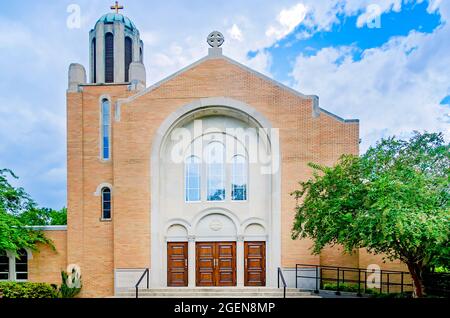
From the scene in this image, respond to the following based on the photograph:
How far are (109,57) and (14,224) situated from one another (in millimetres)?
9511

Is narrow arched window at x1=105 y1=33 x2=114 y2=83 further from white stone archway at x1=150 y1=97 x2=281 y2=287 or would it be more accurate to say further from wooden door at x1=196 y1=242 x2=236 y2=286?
wooden door at x1=196 y1=242 x2=236 y2=286

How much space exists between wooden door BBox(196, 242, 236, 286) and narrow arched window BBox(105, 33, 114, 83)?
9965mm

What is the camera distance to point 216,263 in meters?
18.6

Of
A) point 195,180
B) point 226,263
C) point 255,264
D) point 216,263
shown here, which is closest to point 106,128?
point 195,180

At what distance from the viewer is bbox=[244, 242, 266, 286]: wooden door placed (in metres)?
18.4

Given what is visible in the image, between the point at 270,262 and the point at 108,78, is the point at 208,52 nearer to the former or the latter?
the point at 108,78

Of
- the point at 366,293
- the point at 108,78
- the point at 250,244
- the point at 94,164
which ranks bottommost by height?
the point at 366,293

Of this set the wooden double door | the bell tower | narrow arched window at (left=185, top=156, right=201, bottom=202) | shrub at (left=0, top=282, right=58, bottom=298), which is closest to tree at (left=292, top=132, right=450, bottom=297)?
the wooden double door

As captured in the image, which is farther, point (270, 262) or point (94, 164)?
point (94, 164)

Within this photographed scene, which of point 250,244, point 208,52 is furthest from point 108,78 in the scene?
point 250,244

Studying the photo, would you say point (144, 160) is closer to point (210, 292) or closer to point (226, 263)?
point (226, 263)

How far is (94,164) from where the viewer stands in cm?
1947

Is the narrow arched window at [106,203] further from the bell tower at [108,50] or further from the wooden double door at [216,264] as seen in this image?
the bell tower at [108,50]
